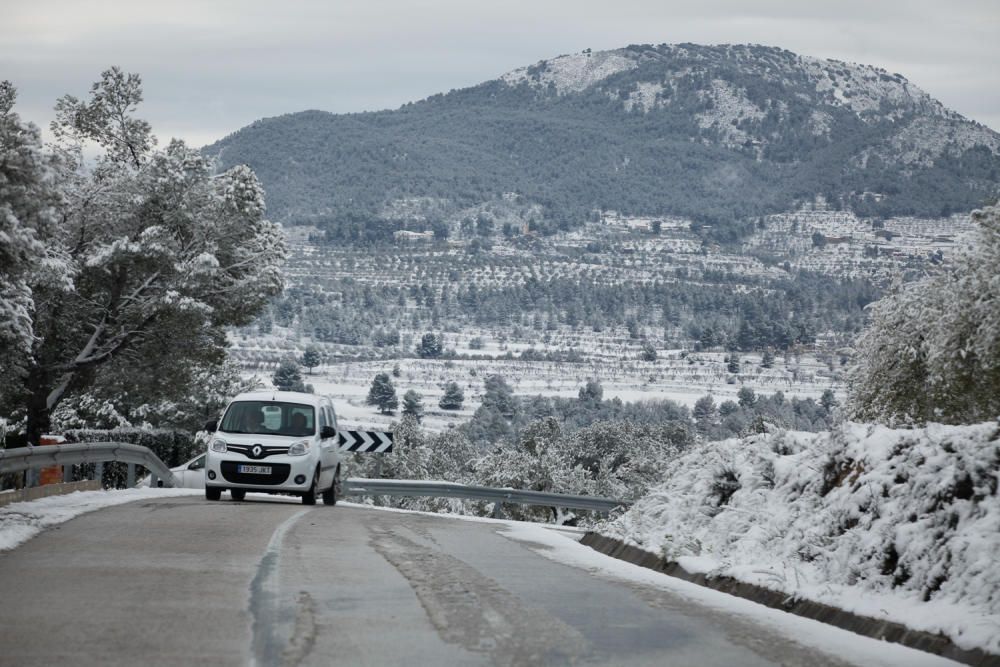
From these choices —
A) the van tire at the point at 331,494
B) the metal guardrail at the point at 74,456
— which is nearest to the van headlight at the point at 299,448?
the van tire at the point at 331,494

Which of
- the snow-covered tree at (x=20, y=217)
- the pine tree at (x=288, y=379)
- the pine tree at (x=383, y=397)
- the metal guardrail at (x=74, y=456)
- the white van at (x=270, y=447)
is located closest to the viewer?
the metal guardrail at (x=74, y=456)

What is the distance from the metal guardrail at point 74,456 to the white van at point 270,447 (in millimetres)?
1650

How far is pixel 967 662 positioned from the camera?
7.55m

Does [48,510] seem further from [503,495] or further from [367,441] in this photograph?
[367,441]

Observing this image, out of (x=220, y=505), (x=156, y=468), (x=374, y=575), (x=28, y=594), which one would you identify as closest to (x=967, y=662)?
(x=374, y=575)

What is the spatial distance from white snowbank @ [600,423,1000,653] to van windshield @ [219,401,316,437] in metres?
10.7

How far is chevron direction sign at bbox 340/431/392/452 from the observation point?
3060 centimetres

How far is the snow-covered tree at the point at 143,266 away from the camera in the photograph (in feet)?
134

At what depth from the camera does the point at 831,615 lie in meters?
9.28

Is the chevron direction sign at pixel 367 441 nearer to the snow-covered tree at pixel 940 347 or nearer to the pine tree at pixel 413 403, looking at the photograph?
the snow-covered tree at pixel 940 347

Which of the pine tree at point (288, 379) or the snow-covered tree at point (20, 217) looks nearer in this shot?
the snow-covered tree at point (20, 217)

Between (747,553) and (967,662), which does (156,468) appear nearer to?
(747,553)

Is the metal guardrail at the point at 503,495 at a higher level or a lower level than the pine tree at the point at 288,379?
higher

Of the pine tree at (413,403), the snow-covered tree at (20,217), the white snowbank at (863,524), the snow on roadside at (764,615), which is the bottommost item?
the pine tree at (413,403)
